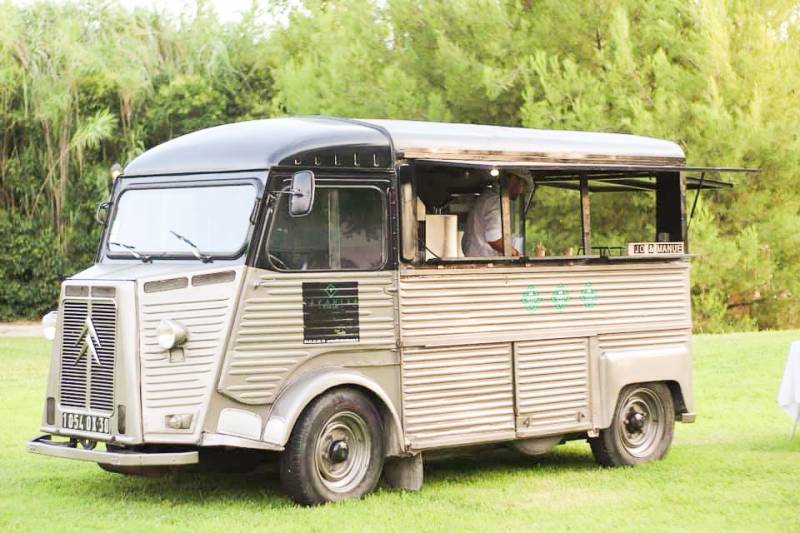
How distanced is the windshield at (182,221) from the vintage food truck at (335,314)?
0.02 metres

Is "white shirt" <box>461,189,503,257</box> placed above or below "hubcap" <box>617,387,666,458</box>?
above

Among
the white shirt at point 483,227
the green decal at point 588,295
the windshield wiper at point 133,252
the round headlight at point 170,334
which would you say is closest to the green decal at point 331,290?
the round headlight at point 170,334

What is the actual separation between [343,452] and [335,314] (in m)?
0.95

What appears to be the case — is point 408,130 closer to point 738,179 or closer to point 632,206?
point 632,206

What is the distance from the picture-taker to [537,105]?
84.2ft

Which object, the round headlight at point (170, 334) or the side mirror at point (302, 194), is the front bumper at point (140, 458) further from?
the side mirror at point (302, 194)

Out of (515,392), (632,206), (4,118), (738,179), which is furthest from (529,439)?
(4,118)

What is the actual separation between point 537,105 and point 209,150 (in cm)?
1610

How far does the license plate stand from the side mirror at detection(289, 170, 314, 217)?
189 cm

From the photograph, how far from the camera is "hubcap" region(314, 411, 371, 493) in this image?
9.82 m

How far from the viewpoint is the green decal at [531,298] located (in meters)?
11.1

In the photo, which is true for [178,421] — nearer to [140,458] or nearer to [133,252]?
[140,458]

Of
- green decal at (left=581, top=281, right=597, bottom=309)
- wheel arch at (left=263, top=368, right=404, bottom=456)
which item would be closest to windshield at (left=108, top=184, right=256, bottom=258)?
wheel arch at (left=263, top=368, right=404, bottom=456)

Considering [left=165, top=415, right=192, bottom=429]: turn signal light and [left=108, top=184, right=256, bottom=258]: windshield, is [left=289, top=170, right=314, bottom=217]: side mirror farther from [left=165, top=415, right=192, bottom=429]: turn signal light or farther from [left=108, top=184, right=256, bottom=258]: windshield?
[left=165, top=415, right=192, bottom=429]: turn signal light
